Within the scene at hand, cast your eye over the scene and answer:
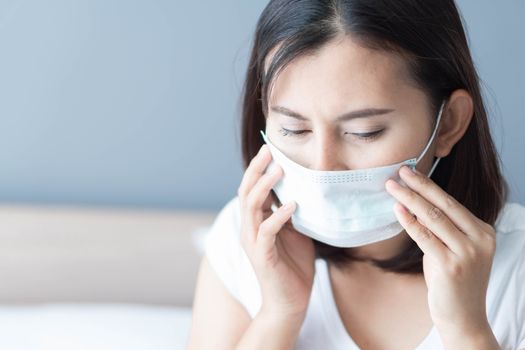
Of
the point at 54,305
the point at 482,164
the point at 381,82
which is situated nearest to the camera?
the point at 381,82

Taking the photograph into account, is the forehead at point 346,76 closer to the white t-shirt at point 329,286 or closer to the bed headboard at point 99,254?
the white t-shirt at point 329,286

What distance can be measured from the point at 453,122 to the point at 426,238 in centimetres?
21

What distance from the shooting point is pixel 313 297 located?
135 cm

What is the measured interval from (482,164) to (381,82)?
0.29m

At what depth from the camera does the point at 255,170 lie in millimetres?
1212

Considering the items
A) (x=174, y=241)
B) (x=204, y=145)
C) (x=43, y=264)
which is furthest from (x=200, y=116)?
(x=43, y=264)

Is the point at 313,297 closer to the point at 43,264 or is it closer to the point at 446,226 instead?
the point at 446,226

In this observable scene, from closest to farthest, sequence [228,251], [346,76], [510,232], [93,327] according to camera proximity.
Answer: [346,76]
[510,232]
[228,251]
[93,327]

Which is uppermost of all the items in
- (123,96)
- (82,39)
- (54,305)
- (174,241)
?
(82,39)

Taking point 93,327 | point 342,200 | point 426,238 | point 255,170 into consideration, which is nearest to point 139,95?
point 93,327

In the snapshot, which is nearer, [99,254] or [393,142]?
[393,142]

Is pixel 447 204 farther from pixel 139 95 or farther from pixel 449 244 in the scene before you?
pixel 139 95

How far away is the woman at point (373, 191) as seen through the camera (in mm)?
1090

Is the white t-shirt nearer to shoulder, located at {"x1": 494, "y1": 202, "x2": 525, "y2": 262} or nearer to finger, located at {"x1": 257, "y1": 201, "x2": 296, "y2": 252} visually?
shoulder, located at {"x1": 494, "y1": 202, "x2": 525, "y2": 262}
